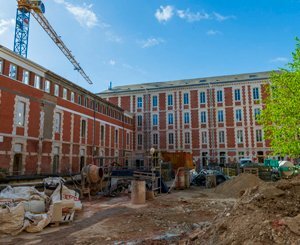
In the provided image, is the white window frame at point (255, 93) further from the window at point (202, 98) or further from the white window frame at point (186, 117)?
the white window frame at point (186, 117)

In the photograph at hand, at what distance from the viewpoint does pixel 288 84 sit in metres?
16.4

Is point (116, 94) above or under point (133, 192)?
above

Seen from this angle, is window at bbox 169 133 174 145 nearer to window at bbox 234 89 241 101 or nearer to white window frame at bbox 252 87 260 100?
window at bbox 234 89 241 101

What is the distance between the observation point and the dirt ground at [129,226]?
26.4 ft

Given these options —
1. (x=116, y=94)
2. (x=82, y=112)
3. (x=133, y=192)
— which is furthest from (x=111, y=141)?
(x=133, y=192)

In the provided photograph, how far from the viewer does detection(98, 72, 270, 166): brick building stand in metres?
43.4

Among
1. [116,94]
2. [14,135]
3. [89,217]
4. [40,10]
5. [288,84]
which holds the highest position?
[40,10]

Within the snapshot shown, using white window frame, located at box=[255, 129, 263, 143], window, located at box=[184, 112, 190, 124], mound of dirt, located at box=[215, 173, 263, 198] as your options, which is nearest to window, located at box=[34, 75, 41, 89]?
mound of dirt, located at box=[215, 173, 263, 198]

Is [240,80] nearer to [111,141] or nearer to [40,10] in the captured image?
[111,141]

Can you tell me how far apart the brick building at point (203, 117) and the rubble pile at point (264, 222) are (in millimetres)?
36988

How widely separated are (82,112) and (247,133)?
26.3 metres

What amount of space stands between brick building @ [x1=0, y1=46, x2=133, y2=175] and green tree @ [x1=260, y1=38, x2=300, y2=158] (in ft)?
35.0

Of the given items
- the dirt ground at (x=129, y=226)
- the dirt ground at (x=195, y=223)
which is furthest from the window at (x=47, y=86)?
the dirt ground at (x=129, y=226)

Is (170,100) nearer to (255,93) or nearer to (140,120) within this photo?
(140,120)
